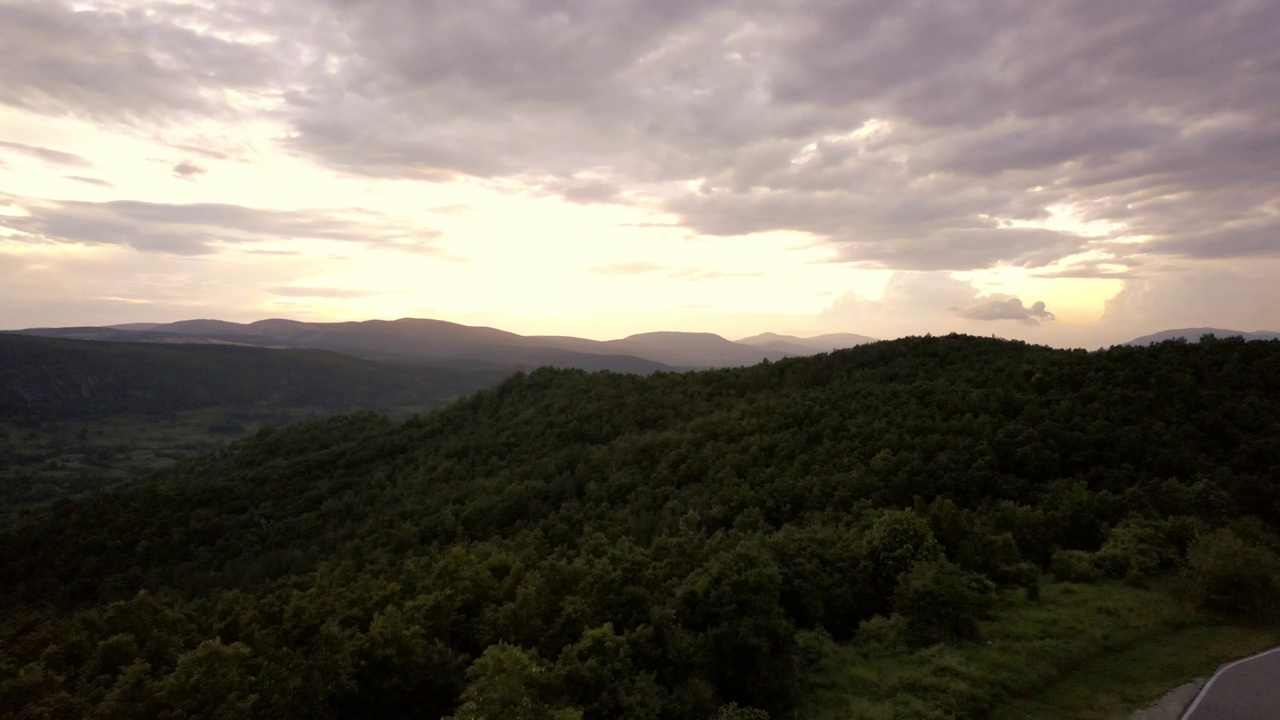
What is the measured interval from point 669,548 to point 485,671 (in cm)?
764

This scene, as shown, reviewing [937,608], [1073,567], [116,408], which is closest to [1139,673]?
[937,608]

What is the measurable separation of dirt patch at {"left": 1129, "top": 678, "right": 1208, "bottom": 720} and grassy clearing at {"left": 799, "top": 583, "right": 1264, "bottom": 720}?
232 mm

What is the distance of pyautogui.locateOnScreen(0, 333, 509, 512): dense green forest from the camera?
100625 mm

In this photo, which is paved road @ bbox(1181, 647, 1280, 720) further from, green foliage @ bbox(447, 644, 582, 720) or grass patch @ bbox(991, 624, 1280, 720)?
green foliage @ bbox(447, 644, 582, 720)

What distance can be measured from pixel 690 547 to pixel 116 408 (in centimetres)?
18116

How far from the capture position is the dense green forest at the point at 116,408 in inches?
3962

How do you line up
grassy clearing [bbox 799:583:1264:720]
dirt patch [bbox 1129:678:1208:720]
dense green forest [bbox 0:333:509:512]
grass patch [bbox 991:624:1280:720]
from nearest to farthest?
1. dirt patch [bbox 1129:678:1208:720]
2. grass patch [bbox 991:624:1280:720]
3. grassy clearing [bbox 799:583:1264:720]
4. dense green forest [bbox 0:333:509:512]

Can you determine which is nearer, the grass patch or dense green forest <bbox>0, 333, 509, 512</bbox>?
the grass patch

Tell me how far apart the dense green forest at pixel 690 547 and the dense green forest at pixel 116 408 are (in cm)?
6557

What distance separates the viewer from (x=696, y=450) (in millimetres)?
33875

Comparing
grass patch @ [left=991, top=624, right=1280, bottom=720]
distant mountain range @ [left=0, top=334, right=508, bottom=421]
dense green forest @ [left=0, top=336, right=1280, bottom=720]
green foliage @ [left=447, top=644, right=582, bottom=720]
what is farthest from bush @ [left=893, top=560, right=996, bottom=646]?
distant mountain range @ [left=0, top=334, right=508, bottom=421]

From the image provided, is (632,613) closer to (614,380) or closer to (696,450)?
(696,450)

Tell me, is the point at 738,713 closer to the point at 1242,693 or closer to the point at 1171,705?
the point at 1171,705

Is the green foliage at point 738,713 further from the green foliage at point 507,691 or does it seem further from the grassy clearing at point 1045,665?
the green foliage at point 507,691
